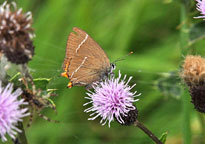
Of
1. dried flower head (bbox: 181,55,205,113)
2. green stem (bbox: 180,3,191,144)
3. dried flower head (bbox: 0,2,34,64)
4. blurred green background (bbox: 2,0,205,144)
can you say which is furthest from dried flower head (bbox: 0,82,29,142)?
blurred green background (bbox: 2,0,205,144)

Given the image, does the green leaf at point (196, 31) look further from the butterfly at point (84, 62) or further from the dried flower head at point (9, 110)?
the dried flower head at point (9, 110)

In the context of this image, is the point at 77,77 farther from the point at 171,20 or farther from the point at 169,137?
the point at 171,20

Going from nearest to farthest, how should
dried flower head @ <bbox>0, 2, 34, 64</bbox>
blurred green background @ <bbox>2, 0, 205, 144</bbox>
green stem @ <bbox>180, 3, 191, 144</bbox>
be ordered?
dried flower head @ <bbox>0, 2, 34, 64</bbox> < green stem @ <bbox>180, 3, 191, 144</bbox> < blurred green background @ <bbox>2, 0, 205, 144</bbox>

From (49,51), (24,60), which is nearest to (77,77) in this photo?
(24,60)

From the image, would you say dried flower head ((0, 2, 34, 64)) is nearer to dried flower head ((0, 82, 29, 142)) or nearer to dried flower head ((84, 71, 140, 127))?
dried flower head ((0, 82, 29, 142))

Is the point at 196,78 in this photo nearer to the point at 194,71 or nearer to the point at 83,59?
the point at 194,71

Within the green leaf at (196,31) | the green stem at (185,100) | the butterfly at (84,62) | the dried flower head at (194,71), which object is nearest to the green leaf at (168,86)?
Result: the green stem at (185,100)
